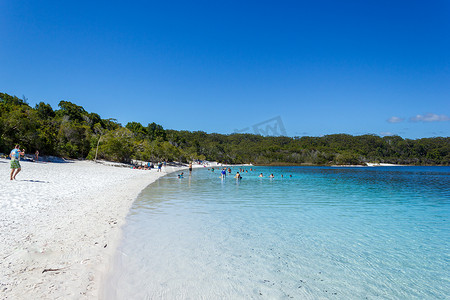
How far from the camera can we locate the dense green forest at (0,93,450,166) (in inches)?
1378

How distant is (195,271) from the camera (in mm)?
4953

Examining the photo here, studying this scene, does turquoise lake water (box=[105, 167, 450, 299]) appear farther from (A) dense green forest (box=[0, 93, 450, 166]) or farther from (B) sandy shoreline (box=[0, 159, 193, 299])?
(A) dense green forest (box=[0, 93, 450, 166])

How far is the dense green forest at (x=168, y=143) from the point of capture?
115 feet

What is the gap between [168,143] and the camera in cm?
7175

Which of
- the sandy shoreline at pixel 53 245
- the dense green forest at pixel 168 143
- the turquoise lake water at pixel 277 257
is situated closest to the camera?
the sandy shoreline at pixel 53 245

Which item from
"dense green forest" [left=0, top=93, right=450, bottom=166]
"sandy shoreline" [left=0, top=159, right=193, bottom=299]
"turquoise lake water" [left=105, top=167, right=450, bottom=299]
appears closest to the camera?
"sandy shoreline" [left=0, top=159, right=193, bottom=299]

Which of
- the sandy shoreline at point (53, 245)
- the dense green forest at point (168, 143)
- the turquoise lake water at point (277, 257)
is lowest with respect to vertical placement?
the turquoise lake water at point (277, 257)

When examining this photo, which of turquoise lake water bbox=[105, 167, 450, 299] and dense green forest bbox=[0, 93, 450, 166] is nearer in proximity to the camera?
turquoise lake water bbox=[105, 167, 450, 299]

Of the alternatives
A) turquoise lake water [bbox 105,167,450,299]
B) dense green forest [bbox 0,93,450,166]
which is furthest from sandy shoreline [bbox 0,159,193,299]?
dense green forest [bbox 0,93,450,166]

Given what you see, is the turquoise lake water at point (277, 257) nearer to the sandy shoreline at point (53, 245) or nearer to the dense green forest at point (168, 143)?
the sandy shoreline at point (53, 245)

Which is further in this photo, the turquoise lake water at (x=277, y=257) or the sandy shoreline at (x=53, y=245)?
the turquoise lake water at (x=277, y=257)

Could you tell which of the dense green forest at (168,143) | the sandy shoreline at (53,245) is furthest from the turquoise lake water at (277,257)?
the dense green forest at (168,143)

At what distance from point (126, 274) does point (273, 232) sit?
4.60m

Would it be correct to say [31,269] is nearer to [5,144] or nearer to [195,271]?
[195,271]
